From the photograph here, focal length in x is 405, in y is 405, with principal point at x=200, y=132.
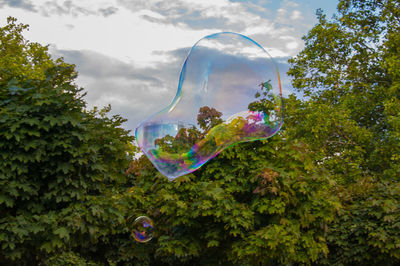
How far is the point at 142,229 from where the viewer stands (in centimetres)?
779

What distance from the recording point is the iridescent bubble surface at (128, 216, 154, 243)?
7781mm

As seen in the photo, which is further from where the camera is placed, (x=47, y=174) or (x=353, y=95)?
(x=353, y=95)

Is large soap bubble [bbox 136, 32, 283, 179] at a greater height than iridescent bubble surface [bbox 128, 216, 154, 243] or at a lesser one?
greater

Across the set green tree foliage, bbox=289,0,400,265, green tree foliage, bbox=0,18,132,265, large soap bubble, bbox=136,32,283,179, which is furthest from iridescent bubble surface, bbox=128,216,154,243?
green tree foliage, bbox=289,0,400,265

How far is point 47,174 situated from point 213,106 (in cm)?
287

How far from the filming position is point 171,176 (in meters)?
5.94

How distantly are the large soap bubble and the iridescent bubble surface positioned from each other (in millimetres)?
2187

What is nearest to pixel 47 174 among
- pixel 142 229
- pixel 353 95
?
pixel 142 229

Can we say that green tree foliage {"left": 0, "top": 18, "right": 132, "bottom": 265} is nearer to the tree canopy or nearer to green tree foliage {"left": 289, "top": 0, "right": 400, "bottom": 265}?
the tree canopy

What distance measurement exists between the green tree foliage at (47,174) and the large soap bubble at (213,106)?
4.04 ft

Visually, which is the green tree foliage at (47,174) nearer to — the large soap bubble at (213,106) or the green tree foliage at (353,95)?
the large soap bubble at (213,106)

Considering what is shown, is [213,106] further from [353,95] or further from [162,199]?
[353,95]

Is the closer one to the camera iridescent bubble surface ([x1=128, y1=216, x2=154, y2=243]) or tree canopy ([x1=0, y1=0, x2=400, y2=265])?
tree canopy ([x1=0, y1=0, x2=400, y2=265])

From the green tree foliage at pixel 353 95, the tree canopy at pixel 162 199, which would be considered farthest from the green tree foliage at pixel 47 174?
the green tree foliage at pixel 353 95
